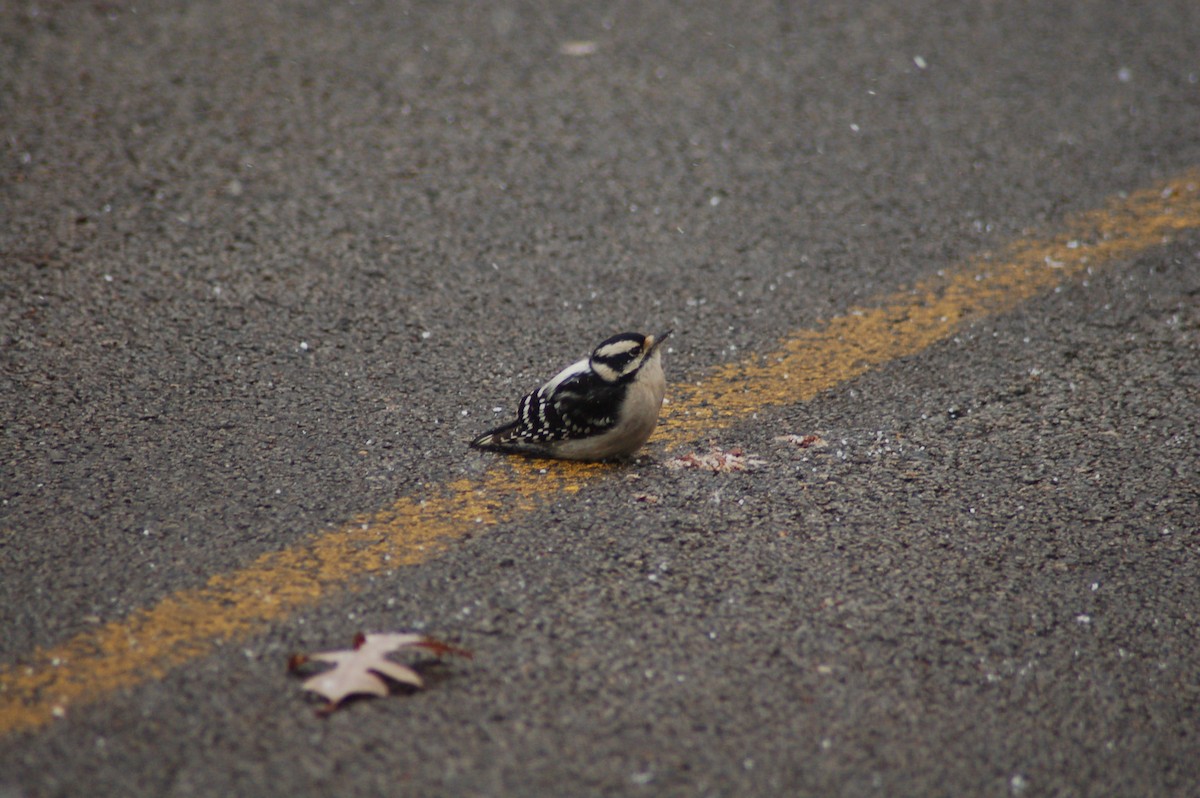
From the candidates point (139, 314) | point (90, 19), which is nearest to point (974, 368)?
point (139, 314)

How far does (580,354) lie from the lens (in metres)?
4.58

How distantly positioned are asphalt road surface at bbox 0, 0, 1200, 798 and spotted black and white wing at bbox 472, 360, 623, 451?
14 cm

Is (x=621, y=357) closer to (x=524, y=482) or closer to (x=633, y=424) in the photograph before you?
(x=633, y=424)

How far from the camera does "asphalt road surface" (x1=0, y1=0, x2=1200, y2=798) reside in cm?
277

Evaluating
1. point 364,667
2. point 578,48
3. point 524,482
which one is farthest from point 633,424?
point 578,48

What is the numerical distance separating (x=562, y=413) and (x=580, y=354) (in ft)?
2.46

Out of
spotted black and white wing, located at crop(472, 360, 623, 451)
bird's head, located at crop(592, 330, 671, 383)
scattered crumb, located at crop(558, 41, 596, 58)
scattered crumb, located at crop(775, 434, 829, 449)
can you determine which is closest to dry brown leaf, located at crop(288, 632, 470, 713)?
spotted black and white wing, located at crop(472, 360, 623, 451)

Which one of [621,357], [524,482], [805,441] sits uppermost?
[621,357]

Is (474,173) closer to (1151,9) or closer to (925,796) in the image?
(925,796)

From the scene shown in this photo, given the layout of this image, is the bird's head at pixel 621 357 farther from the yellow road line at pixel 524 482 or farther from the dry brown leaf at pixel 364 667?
the dry brown leaf at pixel 364 667

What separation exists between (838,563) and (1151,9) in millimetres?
6002

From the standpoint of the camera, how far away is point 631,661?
295 cm

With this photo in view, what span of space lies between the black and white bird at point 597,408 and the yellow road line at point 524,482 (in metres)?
0.08

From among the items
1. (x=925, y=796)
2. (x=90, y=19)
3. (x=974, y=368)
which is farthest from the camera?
(x=90, y=19)
